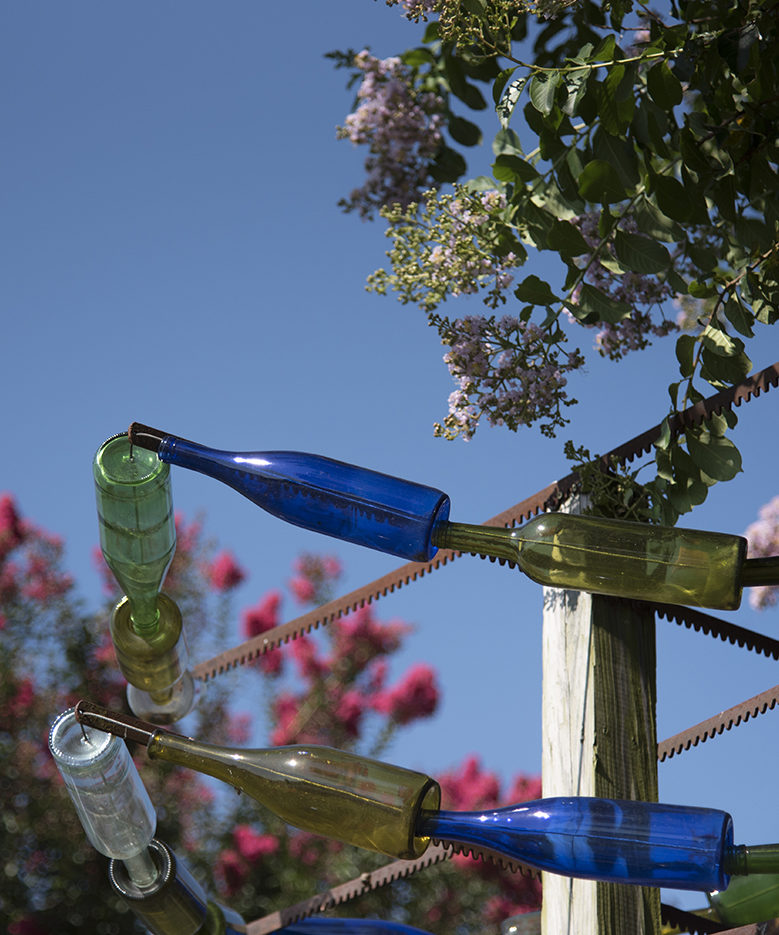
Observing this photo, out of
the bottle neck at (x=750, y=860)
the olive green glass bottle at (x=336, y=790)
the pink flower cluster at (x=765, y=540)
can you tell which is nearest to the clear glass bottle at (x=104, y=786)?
the olive green glass bottle at (x=336, y=790)

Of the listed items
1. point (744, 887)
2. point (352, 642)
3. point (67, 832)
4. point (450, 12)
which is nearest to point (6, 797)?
point (67, 832)

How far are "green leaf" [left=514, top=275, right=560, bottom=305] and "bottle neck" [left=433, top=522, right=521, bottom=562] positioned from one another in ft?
1.21

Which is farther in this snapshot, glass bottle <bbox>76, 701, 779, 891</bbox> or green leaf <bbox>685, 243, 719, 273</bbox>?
green leaf <bbox>685, 243, 719, 273</bbox>

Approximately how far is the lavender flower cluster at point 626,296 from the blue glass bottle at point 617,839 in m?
0.69

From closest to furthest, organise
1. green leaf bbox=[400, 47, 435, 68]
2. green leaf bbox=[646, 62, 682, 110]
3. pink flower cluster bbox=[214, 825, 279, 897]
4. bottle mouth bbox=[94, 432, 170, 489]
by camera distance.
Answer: bottle mouth bbox=[94, 432, 170, 489], green leaf bbox=[646, 62, 682, 110], green leaf bbox=[400, 47, 435, 68], pink flower cluster bbox=[214, 825, 279, 897]

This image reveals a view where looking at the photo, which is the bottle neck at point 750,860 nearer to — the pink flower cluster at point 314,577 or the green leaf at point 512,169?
the green leaf at point 512,169

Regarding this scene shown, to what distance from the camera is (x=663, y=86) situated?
3.66 feet

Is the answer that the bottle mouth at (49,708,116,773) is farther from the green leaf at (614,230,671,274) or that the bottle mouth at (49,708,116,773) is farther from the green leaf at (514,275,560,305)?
the green leaf at (614,230,671,274)

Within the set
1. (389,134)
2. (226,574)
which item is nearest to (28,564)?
(226,574)

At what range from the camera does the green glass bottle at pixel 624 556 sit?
32.9 inches

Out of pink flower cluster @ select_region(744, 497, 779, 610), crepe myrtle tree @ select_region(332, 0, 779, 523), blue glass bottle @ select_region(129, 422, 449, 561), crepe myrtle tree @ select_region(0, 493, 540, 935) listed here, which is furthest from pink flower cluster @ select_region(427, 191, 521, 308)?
crepe myrtle tree @ select_region(0, 493, 540, 935)

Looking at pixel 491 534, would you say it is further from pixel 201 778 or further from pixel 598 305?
pixel 201 778

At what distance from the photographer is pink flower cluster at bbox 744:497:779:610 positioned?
8.15ft

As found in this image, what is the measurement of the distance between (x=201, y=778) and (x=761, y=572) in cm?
330
